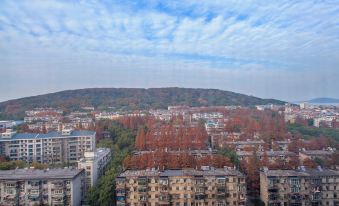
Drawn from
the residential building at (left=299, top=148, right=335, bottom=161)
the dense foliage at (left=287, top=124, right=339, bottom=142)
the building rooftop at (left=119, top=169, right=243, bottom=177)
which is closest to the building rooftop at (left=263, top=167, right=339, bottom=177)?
the building rooftop at (left=119, top=169, right=243, bottom=177)

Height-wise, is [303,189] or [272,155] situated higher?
[272,155]

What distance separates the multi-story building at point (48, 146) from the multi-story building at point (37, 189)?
4350 mm

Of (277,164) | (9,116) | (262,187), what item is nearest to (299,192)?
(262,187)

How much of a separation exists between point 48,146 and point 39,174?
4.86 metres

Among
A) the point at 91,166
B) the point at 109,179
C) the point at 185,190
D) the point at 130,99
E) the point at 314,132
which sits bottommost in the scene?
the point at 185,190

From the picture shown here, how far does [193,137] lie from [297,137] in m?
3.94

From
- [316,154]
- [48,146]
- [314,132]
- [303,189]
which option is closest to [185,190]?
[303,189]

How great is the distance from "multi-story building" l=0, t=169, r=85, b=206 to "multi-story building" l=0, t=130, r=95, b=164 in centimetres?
435

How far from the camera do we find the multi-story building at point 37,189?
21.0ft

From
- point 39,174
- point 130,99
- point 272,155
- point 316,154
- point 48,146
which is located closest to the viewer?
point 39,174

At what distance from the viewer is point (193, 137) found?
12.2 meters

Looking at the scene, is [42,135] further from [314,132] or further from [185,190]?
[314,132]

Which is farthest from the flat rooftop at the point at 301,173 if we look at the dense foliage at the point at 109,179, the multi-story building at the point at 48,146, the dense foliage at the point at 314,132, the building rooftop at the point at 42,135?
the building rooftop at the point at 42,135

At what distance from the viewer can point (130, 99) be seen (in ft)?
107
